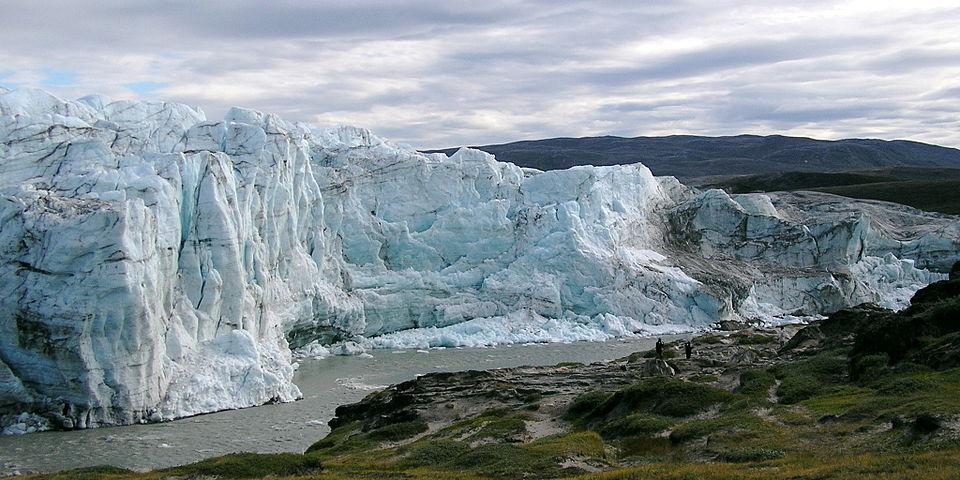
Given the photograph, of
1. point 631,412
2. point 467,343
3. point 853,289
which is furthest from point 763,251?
point 631,412

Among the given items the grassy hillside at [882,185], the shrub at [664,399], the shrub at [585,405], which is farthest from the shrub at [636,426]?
the grassy hillside at [882,185]

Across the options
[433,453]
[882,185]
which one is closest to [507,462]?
[433,453]

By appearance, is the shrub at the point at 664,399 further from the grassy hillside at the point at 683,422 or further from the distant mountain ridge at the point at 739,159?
the distant mountain ridge at the point at 739,159

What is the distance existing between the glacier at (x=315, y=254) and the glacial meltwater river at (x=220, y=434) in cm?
84

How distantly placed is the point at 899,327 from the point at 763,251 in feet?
102

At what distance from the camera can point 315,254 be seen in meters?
37.7

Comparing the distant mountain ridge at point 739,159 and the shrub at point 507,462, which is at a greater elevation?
the distant mountain ridge at point 739,159

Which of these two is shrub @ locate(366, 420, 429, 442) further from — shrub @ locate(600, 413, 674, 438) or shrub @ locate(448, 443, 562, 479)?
shrub @ locate(600, 413, 674, 438)

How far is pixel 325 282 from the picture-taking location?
3709 centimetres

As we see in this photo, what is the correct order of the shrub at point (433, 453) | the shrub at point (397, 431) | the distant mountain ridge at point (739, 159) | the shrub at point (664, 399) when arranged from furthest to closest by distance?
the distant mountain ridge at point (739, 159)
the shrub at point (397, 431)
the shrub at point (664, 399)
the shrub at point (433, 453)

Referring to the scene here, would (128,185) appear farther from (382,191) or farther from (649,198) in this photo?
(649,198)

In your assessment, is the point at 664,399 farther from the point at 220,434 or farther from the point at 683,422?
the point at 220,434

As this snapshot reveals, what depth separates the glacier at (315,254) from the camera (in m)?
22.5

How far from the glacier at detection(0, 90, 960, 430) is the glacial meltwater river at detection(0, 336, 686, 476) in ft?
2.76
